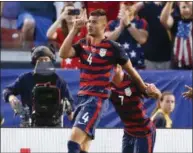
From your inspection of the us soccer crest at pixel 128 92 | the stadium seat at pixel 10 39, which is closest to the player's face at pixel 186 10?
the stadium seat at pixel 10 39

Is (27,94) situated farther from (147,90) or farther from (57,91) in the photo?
(147,90)

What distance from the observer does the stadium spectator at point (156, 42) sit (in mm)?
11539

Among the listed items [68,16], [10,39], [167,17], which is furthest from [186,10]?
[10,39]

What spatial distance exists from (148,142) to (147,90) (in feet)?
1.91

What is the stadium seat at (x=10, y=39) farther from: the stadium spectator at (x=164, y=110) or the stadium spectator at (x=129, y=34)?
the stadium spectator at (x=164, y=110)

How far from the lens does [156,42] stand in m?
11.6

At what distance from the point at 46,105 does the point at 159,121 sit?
1.73m

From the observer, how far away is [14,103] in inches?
372

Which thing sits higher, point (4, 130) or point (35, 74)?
point (35, 74)

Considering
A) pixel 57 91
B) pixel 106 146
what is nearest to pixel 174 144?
pixel 106 146

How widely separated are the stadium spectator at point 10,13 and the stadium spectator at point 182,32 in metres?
2.28

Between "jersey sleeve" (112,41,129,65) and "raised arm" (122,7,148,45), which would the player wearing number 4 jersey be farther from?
"raised arm" (122,7,148,45)

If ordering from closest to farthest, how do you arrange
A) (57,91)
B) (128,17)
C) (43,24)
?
(57,91), (128,17), (43,24)

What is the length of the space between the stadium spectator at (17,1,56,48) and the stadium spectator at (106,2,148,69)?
3.92ft
